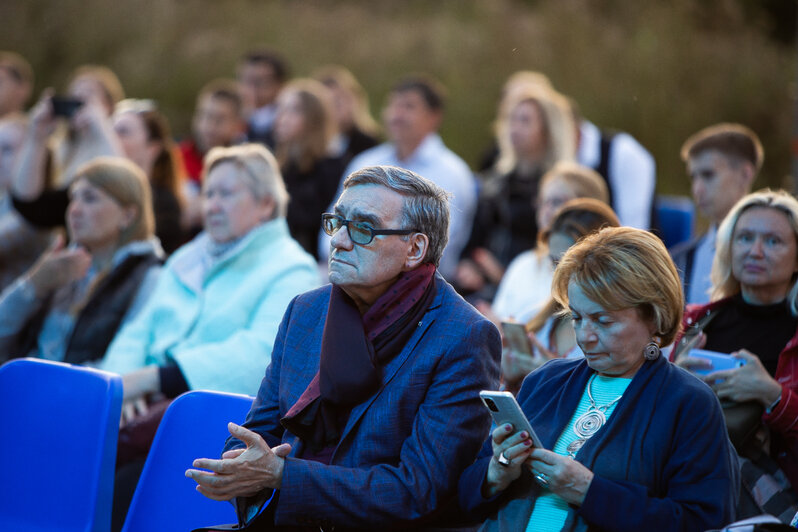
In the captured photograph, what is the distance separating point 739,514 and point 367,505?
939 mm

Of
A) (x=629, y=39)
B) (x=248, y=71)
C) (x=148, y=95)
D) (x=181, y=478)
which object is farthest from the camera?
(x=148, y=95)

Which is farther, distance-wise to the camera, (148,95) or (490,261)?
(148,95)

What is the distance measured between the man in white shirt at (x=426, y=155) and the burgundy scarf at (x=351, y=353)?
331 centimetres

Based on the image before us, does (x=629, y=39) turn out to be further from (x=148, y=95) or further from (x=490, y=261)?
(x=148, y=95)

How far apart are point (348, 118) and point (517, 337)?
13.4 feet

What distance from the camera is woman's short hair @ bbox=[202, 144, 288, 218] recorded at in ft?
12.9

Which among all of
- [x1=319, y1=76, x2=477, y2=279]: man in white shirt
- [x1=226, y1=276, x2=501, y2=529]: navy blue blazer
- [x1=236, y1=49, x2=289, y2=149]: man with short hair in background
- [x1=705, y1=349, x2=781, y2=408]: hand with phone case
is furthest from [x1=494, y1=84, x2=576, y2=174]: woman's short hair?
[x1=226, y1=276, x2=501, y2=529]: navy blue blazer

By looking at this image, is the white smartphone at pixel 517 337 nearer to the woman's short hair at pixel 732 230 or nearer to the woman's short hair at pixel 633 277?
the woman's short hair at pixel 732 230

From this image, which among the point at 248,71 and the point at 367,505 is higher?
the point at 248,71

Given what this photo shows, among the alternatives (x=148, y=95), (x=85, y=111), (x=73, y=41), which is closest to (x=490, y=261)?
(x=85, y=111)

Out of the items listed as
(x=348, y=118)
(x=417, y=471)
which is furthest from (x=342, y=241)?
(x=348, y=118)

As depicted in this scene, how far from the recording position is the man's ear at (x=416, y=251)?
99.4 inches

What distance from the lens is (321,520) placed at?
2346 mm

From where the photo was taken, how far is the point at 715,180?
3986 millimetres
